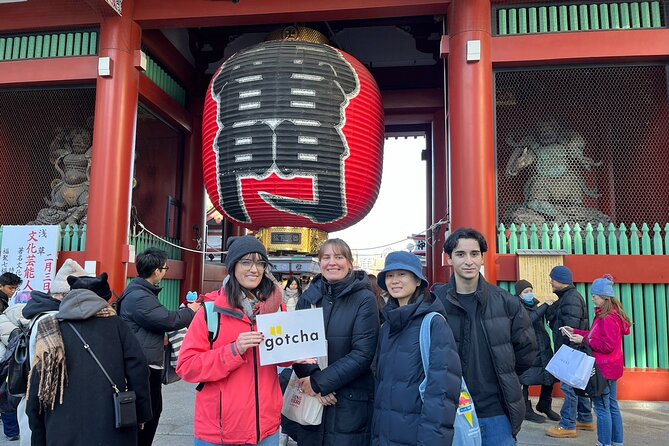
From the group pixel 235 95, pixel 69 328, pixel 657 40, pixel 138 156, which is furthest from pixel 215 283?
pixel 69 328

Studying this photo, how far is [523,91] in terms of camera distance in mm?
8852

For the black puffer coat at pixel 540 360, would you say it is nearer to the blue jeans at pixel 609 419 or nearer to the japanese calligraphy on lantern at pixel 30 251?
the blue jeans at pixel 609 419

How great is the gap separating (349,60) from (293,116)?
1307 millimetres

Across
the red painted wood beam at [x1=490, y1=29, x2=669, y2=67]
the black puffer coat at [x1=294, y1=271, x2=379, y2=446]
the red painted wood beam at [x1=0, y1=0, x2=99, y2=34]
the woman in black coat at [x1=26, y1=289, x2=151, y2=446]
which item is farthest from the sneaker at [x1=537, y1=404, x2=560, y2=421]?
the red painted wood beam at [x1=0, y1=0, x2=99, y2=34]

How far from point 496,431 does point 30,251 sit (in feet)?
24.4

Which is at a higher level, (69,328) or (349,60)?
(349,60)

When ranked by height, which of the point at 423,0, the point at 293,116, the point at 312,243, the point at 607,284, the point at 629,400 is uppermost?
the point at 423,0

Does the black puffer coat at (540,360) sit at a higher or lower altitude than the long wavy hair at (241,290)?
lower

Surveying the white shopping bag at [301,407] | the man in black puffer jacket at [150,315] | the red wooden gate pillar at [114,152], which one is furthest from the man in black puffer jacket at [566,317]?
the red wooden gate pillar at [114,152]

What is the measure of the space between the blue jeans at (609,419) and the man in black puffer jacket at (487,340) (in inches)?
71.6

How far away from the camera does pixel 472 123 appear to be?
6762 millimetres

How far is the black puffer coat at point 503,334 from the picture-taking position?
2.29m

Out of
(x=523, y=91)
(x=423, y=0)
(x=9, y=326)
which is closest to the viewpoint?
(x=9, y=326)

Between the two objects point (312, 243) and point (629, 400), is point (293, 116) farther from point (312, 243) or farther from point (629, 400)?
point (629, 400)
